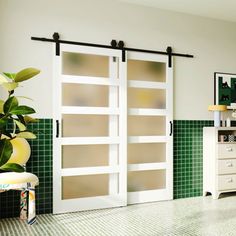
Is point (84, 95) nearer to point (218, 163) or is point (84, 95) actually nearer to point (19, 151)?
point (19, 151)

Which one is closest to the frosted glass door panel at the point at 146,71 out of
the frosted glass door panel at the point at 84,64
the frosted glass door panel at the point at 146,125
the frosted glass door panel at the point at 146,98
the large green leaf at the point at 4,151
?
the frosted glass door panel at the point at 146,98

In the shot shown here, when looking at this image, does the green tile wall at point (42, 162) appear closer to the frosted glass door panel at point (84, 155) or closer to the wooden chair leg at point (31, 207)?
the frosted glass door panel at point (84, 155)

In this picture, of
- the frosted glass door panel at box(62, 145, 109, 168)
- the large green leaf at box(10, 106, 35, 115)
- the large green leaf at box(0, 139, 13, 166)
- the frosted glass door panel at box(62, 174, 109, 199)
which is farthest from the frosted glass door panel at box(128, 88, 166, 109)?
the large green leaf at box(0, 139, 13, 166)

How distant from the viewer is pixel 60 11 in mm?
3627

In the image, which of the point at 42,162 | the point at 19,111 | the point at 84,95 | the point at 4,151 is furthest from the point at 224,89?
the point at 4,151

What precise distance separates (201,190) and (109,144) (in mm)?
1562

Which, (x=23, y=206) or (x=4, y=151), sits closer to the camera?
(x=4, y=151)

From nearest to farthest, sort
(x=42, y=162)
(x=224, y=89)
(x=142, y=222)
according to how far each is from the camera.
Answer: (x=142, y=222)
(x=42, y=162)
(x=224, y=89)

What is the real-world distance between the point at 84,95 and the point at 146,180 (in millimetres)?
1406

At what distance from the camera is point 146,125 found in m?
4.12

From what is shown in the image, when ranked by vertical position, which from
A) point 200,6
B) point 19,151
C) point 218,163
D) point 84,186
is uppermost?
point 200,6

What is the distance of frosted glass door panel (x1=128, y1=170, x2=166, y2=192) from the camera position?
4035mm

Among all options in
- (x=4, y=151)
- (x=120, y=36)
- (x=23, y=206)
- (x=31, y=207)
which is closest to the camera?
(x=4, y=151)

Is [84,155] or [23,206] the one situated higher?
[84,155]
